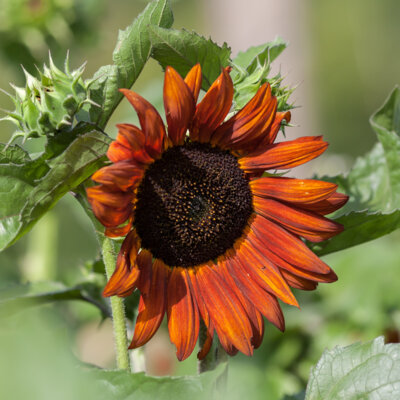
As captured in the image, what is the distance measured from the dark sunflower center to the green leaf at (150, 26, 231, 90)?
0.09 meters

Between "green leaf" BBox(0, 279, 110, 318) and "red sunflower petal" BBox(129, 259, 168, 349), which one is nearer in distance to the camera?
"red sunflower petal" BBox(129, 259, 168, 349)

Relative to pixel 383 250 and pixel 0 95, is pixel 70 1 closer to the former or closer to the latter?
pixel 383 250

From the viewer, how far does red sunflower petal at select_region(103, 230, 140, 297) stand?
22.8 inches

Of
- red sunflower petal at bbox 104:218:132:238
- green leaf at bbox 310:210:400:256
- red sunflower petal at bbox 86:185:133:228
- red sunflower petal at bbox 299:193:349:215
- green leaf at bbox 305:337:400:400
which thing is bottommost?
green leaf at bbox 305:337:400:400

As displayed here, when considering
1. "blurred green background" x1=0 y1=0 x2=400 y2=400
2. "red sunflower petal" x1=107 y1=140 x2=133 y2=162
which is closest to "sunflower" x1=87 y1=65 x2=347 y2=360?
"red sunflower petal" x1=107 y1=140 x2=133 y2=162

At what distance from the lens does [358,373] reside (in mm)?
613

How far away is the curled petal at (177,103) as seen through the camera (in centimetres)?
59

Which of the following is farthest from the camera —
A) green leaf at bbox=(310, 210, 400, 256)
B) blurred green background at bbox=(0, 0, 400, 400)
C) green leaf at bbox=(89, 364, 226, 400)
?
blurred green background at bbox=(0, 0, 400, 400)

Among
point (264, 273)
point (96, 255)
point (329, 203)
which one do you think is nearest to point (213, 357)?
point (264, 273)

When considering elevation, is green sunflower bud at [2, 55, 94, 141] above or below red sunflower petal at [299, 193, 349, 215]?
above

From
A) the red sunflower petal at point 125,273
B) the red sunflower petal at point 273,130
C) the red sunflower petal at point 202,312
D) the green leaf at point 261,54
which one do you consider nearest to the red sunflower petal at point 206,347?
the red sunflower petal at point 202,312

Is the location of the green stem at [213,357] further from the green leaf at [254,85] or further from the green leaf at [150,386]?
the green leaf at [254,85]

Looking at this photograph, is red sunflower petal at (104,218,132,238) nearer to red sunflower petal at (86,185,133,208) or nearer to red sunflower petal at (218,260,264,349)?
red sunflower petal at (86,185,133,208)

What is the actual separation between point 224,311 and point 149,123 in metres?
0.21
